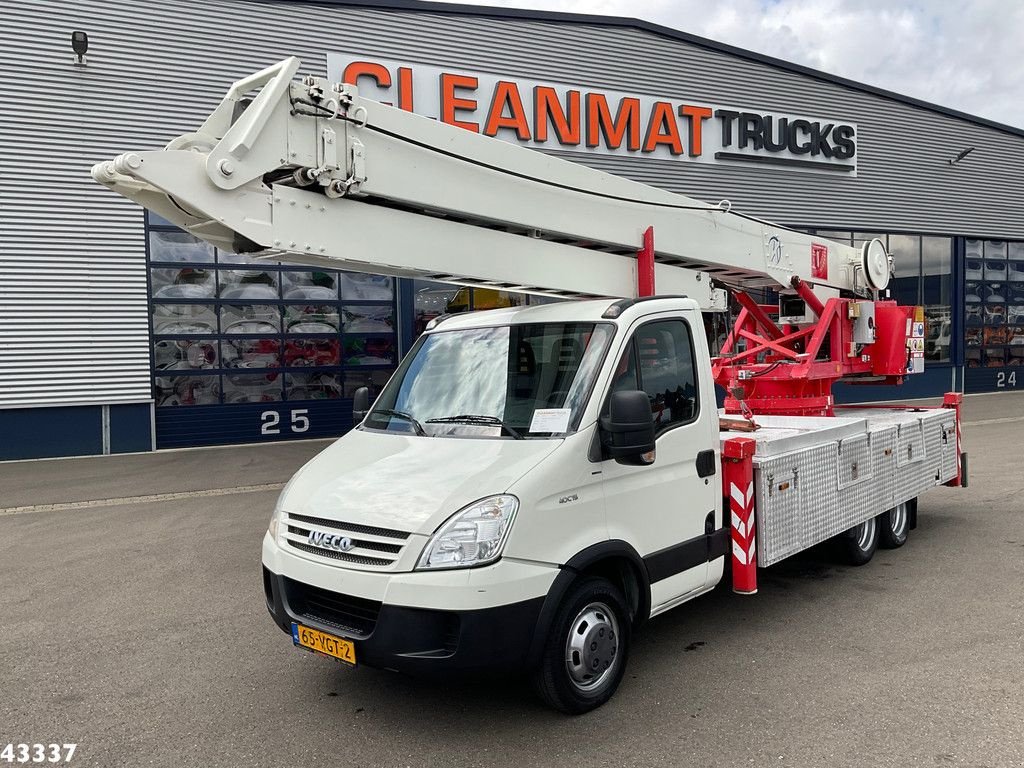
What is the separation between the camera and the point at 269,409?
1420 centimetres

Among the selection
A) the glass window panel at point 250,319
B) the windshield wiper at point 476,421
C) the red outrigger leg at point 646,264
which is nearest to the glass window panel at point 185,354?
the glass window panel at point 250,319

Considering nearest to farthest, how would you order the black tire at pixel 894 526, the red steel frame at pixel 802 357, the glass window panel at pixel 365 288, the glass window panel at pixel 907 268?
1. the black tire at pixel 894 526
2. the red steel frame at pixel 802 357
3. the glass window panel at pixel 365 288
4. the glass window panel at pixel 907 268

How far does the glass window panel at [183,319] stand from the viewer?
1353 cm

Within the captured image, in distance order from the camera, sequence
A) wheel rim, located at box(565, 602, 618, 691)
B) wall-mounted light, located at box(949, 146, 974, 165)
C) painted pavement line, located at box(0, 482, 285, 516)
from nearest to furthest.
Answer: wheel rim, located at box(565, 602, 618, 691) < painted pavement line, located at box(0, 482, 285, 516) < wall-mounted light, located at box(949, 146, 974, 165)

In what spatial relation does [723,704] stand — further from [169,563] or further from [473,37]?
[473,37]

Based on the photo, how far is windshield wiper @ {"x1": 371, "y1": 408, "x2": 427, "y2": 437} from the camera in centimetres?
421

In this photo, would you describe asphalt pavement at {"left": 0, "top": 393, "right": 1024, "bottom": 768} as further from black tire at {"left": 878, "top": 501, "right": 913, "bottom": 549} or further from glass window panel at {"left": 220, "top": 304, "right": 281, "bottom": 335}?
glass window panel at {"left": 220, "top": 304, "right": 281, "bottom": 335}

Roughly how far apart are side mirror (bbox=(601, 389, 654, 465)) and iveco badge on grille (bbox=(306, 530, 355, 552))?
1310 millimetres

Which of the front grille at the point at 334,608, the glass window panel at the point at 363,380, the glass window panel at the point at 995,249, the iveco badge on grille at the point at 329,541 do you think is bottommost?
the front grille at the point at 334,608

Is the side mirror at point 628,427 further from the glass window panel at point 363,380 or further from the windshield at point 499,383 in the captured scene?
the glass window panel at point 363,380

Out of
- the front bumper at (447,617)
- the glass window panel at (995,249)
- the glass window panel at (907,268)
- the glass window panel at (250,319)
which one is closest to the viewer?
the front bumper at (447,617)

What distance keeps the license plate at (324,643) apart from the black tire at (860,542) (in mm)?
4095

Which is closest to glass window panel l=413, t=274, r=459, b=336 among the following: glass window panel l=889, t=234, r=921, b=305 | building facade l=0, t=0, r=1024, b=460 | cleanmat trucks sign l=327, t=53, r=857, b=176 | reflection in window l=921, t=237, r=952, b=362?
building facade l=0, t=0, r=1024, b=460

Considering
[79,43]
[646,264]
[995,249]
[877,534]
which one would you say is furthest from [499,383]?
[995,249]
